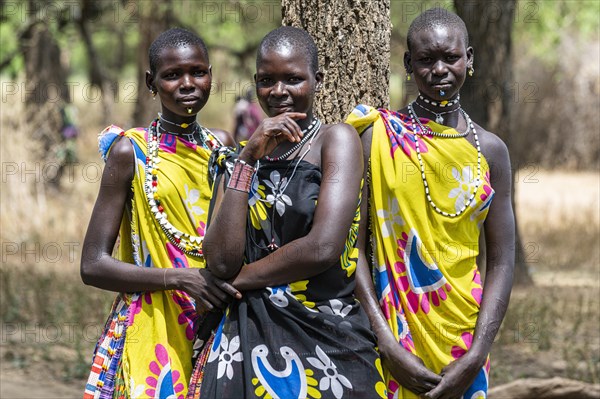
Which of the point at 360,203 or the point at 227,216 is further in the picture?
the point at 360,203

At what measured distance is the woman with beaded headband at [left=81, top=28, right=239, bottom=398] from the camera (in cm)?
269

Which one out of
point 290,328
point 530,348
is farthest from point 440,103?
point 530,348

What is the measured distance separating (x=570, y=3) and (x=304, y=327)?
15.5 metres

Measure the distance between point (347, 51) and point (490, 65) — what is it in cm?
446

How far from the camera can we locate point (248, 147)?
92.9 inches

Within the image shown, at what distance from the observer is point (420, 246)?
2.58 m

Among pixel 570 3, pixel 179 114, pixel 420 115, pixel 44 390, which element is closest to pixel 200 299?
pixel 179 114

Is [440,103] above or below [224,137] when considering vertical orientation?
above

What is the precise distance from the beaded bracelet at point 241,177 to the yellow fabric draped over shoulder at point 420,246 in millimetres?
434

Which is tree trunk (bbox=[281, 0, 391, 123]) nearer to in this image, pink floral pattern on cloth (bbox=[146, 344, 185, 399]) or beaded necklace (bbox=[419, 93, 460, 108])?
beaded necklace (bbox=[419, 93, 460, 108])

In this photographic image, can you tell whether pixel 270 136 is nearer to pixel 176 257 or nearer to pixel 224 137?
pixel 176 257

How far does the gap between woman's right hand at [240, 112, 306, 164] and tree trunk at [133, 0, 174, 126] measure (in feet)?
27.2

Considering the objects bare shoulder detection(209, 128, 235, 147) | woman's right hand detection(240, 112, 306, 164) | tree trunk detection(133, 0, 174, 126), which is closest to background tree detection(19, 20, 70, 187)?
tree trunk detection(133, 0, 174, 126)

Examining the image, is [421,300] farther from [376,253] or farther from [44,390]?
[44,390]
